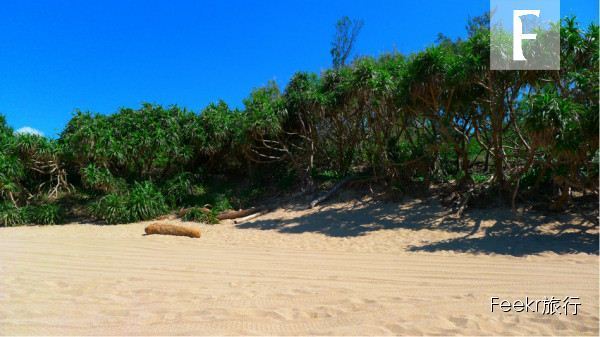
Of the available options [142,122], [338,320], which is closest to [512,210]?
[338,320]

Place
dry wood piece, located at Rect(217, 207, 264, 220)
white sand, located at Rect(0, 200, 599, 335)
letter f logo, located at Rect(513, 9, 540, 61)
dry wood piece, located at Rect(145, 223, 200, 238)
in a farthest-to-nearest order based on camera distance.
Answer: dry wood piece, located at Rect(217, 207, 264, 220)
dry wood piece, located at Rect(145, 223, 200, 238)
letter f logo, located at Rect(513, 9, 540, 61)
white sand, located at Rect(0, 200, 599, 335)

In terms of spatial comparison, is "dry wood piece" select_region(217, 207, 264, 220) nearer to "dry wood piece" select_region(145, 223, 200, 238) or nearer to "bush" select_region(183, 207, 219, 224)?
"bush" select_region(183, 207, 219, 224)

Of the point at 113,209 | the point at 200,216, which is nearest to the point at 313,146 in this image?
Result: the point at 200,216

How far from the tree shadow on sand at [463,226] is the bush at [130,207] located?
3146mm

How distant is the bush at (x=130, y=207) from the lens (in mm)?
11750

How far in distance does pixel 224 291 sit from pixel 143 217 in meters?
8.84

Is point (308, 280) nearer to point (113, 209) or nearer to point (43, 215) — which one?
point (113, 209)

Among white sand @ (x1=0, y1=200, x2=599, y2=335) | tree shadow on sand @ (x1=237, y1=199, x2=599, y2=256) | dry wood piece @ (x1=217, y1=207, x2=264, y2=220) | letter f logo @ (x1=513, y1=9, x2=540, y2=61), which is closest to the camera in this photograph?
white sand @ (x1=0, y1=200, x2=599, y2=335)

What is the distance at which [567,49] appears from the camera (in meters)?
7.82

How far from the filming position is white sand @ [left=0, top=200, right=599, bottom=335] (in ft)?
9.89

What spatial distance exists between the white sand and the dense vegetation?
7.69ft

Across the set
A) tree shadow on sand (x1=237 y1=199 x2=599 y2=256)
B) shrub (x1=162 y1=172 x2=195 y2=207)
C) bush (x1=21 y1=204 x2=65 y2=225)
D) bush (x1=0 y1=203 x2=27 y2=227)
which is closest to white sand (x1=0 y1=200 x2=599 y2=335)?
tree shadow on sand (x1=237 y1=199 x2=599 y2=256)

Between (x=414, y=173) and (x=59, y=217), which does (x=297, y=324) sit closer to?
(x=414, y=173)

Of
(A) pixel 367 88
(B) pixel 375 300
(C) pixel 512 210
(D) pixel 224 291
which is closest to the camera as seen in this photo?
(B) pixel 375 300
